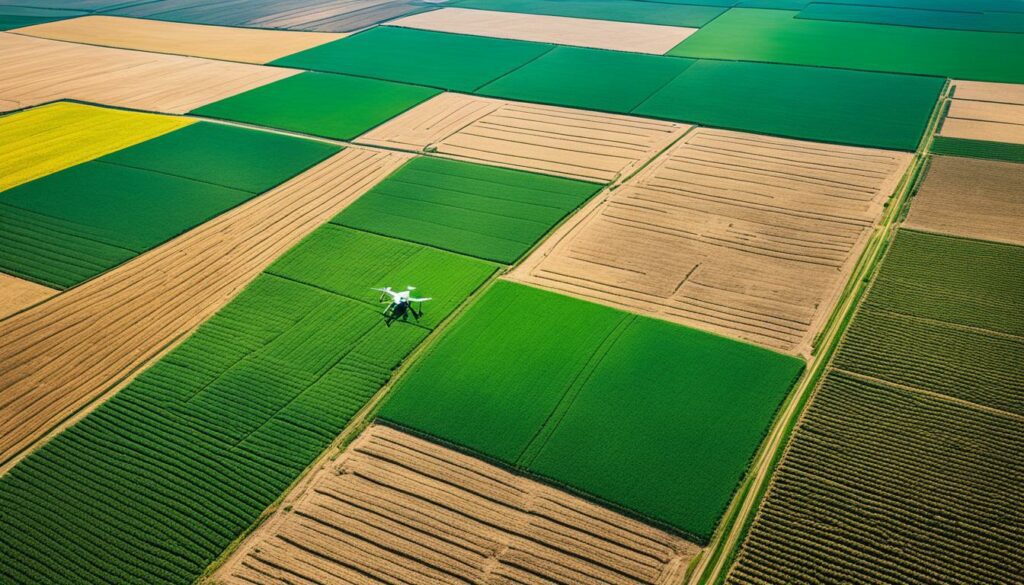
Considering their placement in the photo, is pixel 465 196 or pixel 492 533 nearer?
pixel 492 533

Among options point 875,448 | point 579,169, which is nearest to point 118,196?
point 579,169

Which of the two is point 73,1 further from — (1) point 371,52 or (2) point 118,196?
(2) point 118,196

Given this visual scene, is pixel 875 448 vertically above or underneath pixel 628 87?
underneath

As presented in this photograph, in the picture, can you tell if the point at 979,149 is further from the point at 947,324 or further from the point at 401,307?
the point at 401,307

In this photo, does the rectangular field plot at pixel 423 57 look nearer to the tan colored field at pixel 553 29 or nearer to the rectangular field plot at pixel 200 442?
the tan colored field at pixel 553 29

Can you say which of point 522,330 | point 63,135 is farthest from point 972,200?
point 63,135

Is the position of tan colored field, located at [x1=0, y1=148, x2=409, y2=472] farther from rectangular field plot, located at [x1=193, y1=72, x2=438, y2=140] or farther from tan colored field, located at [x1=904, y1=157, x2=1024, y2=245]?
tan colored field, located at [x1=904, y1=157, x2=1024, y2=245]
